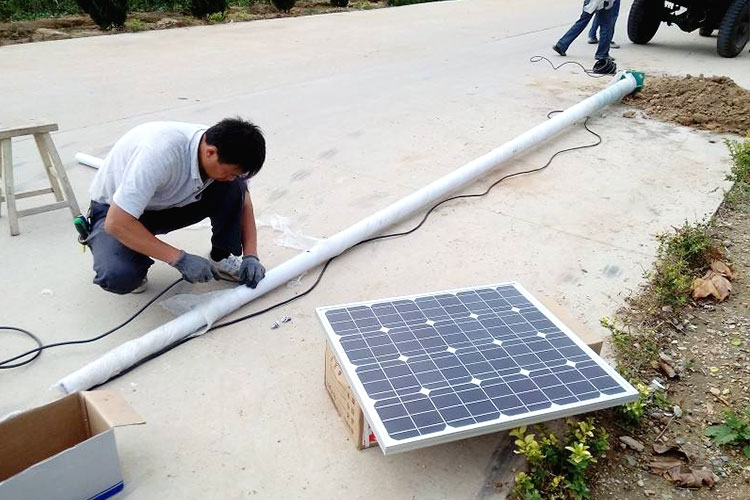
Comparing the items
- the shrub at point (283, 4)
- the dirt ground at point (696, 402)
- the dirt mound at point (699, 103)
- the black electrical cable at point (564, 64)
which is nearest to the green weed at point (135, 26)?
the shrub at point (283, 4)

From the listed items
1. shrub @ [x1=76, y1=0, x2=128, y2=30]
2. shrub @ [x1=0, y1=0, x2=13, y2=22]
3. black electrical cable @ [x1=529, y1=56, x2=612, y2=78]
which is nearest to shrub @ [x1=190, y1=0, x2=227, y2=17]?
shrub @ [x1=76, y1=0, x2=128, y2=30]

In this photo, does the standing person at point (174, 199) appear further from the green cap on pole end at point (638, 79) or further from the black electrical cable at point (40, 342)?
the green cap on pole end at point (638, 79)

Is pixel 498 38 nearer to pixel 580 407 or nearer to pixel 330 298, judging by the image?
pixel 330 298

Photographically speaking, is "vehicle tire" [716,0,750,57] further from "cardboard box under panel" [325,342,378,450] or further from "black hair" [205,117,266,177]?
"cardboard box under panel" [325,342,378,450]

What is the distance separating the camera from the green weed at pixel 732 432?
2193 millimetres

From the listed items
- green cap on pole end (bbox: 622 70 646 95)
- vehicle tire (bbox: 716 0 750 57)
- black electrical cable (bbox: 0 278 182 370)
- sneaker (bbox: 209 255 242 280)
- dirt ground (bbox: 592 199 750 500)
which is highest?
vehicle tire (bbox: 716 0 750 57)

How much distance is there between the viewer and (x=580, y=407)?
193cm

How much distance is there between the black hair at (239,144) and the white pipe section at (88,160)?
2.34m

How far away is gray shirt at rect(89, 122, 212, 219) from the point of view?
7.98ft

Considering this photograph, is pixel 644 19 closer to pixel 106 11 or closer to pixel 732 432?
pixel 732 432

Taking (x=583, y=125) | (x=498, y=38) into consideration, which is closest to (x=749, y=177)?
(x=583, y=125)

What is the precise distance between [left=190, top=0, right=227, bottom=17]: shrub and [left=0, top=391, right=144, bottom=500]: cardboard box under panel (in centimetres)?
1034

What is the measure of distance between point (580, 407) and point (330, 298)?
1.42 meters

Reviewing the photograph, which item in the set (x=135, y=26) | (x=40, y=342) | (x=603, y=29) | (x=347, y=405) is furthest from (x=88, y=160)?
(x=135, y=26)
